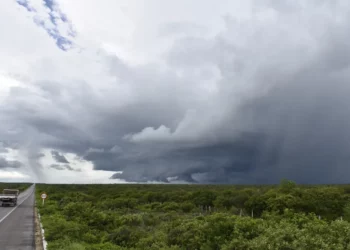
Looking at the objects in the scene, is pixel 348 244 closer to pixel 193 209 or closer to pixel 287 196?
pixel 287 196

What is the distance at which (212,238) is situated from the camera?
1526cm

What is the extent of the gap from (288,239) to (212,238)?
4509 mm

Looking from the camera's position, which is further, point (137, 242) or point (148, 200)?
point (148, 200)

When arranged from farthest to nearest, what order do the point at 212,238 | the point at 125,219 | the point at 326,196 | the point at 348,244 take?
the point at 326,196, the point at 125,219, the point at 212,238, the point at 348,244

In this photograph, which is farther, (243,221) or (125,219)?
(125,219)

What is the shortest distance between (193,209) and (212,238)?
42.3 m

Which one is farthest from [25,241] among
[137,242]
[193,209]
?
[193,209]

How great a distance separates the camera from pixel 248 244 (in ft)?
38.1

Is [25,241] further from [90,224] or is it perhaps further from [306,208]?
[306,208]

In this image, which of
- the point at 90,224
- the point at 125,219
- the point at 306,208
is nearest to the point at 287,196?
the point at 306,208

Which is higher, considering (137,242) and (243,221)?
(243,221)

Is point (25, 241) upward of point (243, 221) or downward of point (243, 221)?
downward

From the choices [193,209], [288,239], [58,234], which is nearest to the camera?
[288,239]

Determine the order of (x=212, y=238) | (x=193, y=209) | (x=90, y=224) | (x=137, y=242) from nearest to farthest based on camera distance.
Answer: (x=212, y=238), (x=137, y=242), (x=90, y=224), (x=193, y=209)
